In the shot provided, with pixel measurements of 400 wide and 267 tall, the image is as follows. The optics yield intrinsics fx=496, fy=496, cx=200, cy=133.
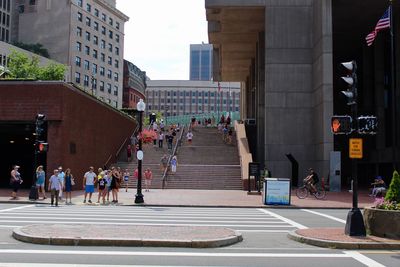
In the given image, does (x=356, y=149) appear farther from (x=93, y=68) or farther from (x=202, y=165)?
(x=93, y=68)

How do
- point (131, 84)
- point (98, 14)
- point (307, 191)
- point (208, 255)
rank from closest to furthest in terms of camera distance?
1. point (208, 255)
2. point (307, 191)
3. point (98, 14)
4. point (131, 84)

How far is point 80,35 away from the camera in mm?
95875

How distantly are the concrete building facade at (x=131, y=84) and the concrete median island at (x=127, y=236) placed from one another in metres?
107

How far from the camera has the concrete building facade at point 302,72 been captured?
117ft

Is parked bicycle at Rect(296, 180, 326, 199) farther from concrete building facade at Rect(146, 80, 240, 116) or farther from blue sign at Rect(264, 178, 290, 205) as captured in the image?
concrete building facade at Rect(146, 80, 240, 116)

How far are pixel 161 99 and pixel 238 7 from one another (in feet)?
479

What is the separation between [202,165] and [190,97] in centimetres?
14901

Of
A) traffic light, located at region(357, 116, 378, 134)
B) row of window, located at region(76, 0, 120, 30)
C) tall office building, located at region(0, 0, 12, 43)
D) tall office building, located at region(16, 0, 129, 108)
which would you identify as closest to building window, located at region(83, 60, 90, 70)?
tall office building, located at region(16, 0, 129, 108)

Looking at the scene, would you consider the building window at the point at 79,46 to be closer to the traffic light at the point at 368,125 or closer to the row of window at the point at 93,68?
the row of window at the point at 93,68

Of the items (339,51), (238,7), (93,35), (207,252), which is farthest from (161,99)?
(207,252)

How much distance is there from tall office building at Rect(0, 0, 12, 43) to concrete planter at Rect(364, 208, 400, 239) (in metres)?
98.9

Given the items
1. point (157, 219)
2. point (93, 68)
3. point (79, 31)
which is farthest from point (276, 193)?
point (93, 68)

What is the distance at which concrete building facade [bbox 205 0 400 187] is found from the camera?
117 feet

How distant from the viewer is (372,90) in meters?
49.0
